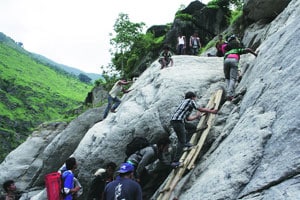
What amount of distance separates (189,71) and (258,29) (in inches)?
238

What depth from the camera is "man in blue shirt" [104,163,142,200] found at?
8.28 meters

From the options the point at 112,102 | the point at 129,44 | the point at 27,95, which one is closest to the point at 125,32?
the point at 129,44

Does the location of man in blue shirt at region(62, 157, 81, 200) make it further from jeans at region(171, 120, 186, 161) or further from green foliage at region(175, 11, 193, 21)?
green foliage at region(175, 11, 193, 21)

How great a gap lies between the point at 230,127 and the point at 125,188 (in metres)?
4.75

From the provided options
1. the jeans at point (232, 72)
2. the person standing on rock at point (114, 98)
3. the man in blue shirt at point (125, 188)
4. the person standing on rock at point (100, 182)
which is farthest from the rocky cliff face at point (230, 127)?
the person standing on rock at point (100, 182)

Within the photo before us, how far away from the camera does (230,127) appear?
38.5ft

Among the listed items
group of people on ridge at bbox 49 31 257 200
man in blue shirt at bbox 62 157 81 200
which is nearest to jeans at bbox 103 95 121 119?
group of people on ridge at bbox 49 31 257 200

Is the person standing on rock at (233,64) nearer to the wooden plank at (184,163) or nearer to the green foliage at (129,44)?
the wooden plank at (184,163)

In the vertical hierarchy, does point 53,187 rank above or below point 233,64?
below

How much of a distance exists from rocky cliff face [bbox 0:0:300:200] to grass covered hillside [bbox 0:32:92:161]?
6488 cm

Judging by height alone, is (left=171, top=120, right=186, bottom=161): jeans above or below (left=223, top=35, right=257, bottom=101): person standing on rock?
below

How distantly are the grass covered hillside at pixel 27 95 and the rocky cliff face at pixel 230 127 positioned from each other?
64.9m

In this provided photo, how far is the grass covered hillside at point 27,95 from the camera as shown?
A: 9812 centimetres

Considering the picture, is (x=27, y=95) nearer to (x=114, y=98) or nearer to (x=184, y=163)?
(x=114, y=98)
